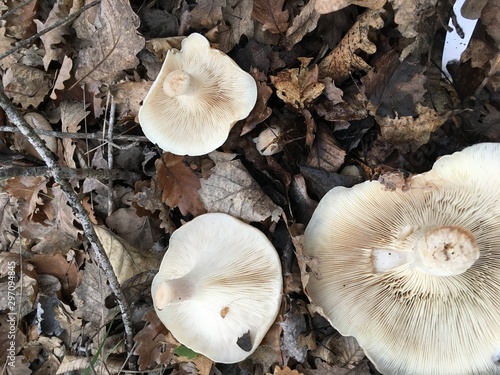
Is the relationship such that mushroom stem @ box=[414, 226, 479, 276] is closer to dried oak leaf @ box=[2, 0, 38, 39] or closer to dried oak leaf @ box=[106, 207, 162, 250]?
dried oak leaf @ box=[106, 207, 162, 250]

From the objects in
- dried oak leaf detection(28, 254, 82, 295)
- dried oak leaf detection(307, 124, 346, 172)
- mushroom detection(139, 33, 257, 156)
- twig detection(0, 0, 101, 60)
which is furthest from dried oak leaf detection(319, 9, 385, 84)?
dried oak leaf detection(28, 254, 82, 295)

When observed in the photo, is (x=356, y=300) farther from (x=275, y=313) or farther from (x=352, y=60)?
(x=352, y=60)

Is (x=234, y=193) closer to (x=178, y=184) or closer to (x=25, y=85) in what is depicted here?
(x=178, y=184)

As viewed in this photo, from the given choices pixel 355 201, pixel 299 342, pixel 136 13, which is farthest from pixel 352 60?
pixel 299 342

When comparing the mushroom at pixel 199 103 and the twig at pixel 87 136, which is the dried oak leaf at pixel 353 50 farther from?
the twig at pixel 87 136

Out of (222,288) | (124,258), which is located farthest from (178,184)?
(222,288)

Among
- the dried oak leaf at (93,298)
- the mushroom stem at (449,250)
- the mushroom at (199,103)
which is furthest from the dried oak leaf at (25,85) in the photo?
the mushroom stem at (449,250)

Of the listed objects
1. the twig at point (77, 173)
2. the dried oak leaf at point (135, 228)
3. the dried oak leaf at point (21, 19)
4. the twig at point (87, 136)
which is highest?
the dried oak leaf at point (21, 19)

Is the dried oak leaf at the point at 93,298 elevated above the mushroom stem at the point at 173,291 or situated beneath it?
situated beneath
